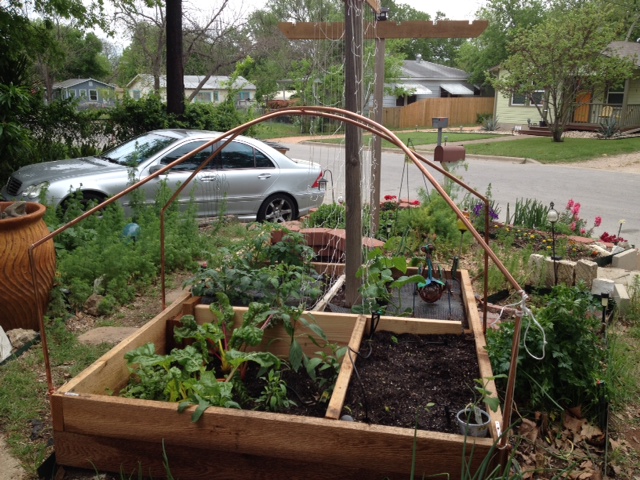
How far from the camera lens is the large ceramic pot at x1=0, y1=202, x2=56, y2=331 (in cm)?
444

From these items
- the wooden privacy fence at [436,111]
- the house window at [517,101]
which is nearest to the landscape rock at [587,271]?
the wooden privacy fence at [436,111]

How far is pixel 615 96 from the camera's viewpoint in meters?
30.2

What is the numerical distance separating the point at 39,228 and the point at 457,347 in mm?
3463

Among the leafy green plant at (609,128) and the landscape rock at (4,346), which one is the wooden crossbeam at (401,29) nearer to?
the landscape rock at (4,346)

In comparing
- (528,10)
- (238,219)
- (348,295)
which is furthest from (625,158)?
(528,10)

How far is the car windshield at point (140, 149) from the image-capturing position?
8219mm

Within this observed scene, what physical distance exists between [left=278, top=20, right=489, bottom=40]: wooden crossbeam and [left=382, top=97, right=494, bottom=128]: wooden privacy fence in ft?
93.3

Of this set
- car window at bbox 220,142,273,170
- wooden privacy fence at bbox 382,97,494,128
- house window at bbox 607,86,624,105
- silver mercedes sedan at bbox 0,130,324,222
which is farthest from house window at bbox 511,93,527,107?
car window at bbox 220,142,273,170

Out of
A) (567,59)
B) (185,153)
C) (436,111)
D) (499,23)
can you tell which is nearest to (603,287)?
(185,153)

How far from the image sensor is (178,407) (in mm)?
2574

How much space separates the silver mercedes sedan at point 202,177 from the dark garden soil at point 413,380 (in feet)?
14.9

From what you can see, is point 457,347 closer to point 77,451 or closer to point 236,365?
point 236,365

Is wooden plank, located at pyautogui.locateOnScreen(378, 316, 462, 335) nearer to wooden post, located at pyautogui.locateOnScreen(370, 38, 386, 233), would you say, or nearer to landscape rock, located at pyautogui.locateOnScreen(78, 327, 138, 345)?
landscape rock, located at pyautogui.locateOnScreen(78, 327, 138, 345)

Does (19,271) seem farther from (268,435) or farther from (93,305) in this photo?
(268,435)
